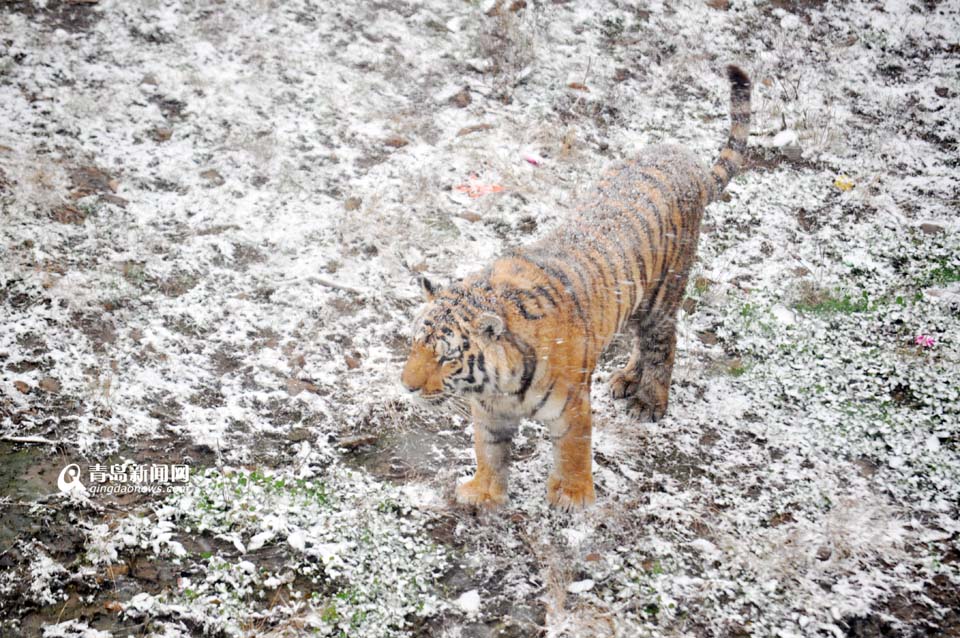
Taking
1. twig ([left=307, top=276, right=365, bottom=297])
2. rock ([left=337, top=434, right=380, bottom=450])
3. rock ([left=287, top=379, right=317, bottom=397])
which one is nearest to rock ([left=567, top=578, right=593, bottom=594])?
rock ([left=337, top=434, right=380, bottom=450])

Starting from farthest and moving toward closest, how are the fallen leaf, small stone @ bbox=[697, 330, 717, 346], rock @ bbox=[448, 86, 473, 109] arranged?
rock @ bbox=[448, 86, 473, 109] → the fallen leaf → small stone @ bbox=[697, 330, 717, 346]

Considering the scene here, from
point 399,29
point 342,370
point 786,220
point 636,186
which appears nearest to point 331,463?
point 342,370

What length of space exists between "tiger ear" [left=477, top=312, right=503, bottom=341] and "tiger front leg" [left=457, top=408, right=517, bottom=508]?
0.59 m

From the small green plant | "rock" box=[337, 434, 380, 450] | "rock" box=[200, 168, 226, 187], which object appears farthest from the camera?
"rock" box=[200, 168, 226, 187]

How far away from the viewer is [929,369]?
488 centimetres

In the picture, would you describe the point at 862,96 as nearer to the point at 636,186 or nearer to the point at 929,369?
the point at 929,369

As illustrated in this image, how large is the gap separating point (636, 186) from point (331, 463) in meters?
2.18

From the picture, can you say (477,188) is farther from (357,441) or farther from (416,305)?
(357,441)

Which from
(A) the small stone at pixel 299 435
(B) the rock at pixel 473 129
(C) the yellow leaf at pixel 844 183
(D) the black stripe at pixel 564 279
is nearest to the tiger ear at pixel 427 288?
(D) the black stripe at pixel 564 279

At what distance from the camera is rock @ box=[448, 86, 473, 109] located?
694 centimetres

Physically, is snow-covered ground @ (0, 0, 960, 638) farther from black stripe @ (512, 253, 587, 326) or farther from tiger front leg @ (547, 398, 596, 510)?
black stripe @ (512, 253, 587, 326)

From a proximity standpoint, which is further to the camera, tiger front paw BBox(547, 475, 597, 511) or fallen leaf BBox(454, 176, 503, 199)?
fallen leaf BBox(454, 176, 503, 199)

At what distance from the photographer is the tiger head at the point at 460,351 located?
327 cm

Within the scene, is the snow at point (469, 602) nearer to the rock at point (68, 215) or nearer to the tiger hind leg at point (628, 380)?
the tiger hind leg at point (628, 380)
